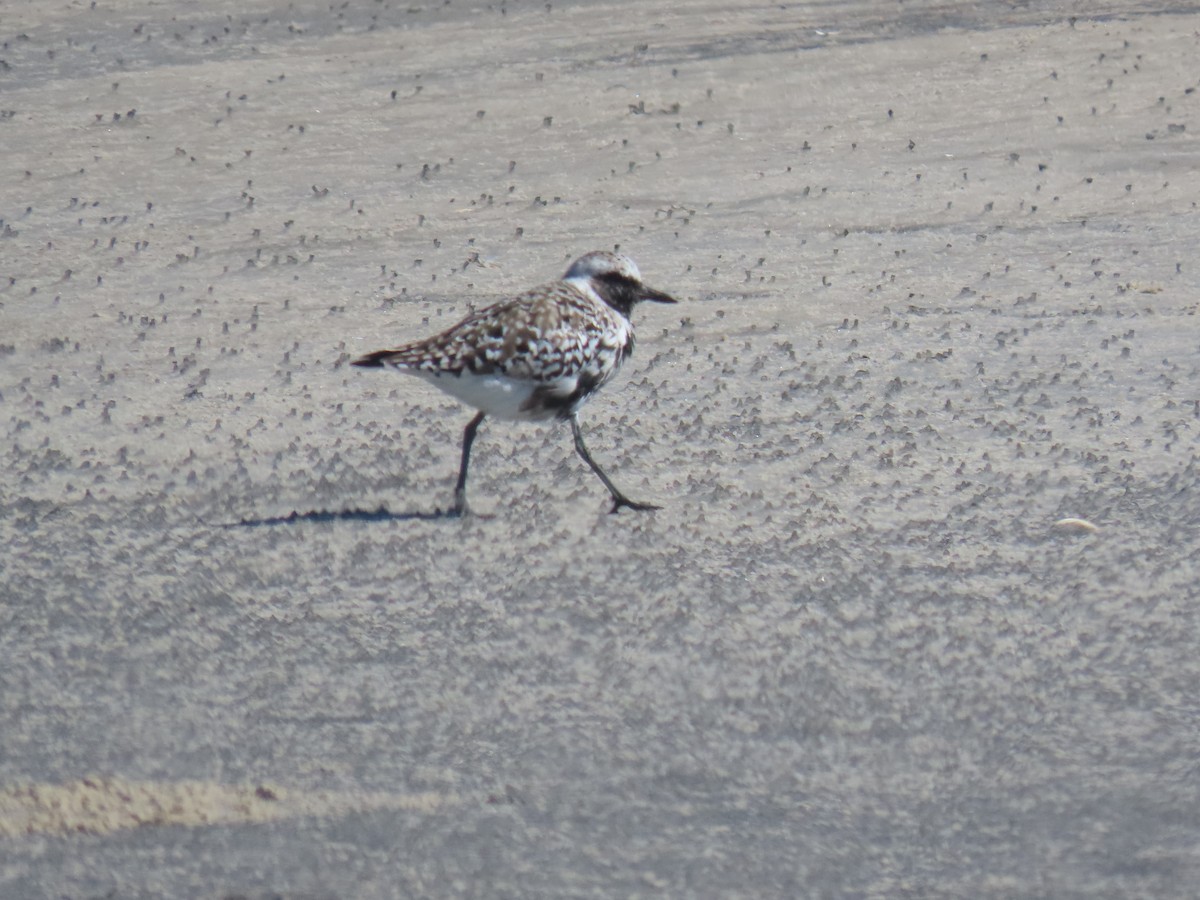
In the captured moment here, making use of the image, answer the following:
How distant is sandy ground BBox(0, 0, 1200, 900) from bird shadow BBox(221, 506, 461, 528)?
0.02 m

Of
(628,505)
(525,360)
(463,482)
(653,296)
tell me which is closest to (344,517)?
(463,482)

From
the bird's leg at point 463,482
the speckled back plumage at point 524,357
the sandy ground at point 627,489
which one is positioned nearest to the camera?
the sandy ground at point 627,489

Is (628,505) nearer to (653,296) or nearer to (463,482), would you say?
(463,482)

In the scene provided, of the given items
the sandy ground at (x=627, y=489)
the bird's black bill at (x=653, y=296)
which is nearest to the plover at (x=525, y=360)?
the sandy ground at (x=627, y=489)

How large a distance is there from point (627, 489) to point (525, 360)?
0.65 meters

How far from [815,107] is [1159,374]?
14.6 feet

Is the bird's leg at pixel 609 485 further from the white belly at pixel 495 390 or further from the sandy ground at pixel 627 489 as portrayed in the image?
the white belly at pixel 495 390

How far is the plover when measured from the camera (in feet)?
18.9

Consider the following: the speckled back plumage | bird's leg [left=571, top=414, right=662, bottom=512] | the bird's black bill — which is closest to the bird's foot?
bird's leg [left=571, top=414, right=662, bottom=512]

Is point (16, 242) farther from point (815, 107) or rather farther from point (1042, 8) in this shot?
point (1042, 8)

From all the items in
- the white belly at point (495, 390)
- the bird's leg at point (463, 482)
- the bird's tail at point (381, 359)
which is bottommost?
the bird's leg at point (463, 482)

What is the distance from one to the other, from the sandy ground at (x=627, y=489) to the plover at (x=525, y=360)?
0.30m

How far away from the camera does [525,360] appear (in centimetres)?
576

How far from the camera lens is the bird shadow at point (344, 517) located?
19.2 ft
